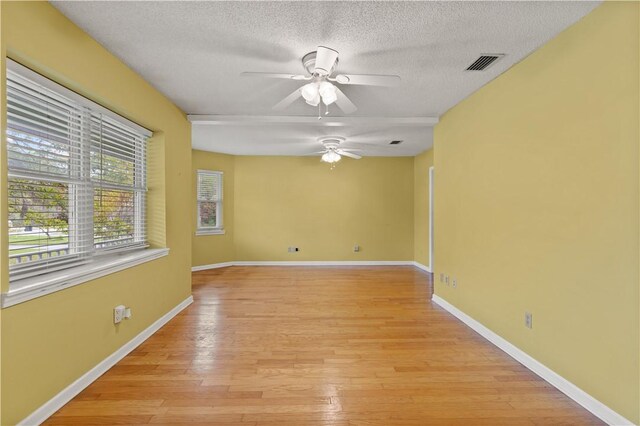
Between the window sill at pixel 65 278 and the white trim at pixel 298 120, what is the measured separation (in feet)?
6.06

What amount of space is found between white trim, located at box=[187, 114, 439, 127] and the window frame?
851 mm

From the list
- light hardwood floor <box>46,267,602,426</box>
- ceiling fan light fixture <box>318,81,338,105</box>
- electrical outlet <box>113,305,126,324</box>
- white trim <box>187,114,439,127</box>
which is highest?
white trim <box>187,114,439,127</box>

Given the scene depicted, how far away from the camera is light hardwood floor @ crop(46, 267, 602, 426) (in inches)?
71.9

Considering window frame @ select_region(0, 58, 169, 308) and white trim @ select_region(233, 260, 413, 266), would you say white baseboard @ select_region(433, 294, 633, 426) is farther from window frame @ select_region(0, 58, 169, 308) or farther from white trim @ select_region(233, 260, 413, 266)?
white trim @ select_region(233, 260, 413, 266)

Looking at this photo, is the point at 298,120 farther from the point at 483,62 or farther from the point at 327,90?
the point at 483,62

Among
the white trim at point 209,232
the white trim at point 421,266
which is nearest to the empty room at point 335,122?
the white trim at point 421,266

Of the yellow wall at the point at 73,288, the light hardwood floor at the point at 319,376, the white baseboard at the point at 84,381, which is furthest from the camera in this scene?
the light hardwood floor at the point at 319,376

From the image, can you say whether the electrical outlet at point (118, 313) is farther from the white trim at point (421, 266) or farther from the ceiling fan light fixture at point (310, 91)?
the white trim at point (421, 266)

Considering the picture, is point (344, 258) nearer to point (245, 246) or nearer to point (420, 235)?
point (420, 235)

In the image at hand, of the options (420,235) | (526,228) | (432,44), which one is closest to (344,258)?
(420,235)

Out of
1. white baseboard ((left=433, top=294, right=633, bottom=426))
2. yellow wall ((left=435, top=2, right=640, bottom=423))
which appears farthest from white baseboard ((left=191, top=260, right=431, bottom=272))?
yellow wall ((left=435, top=2, right=640, bottom=423))

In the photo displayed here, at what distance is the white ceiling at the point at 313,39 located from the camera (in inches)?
71.2

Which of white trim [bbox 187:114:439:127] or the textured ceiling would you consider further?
the textured ceiling

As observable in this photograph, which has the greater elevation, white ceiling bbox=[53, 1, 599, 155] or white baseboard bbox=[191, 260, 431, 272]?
white ceiling bbox=[53, 1, 599, 155]
